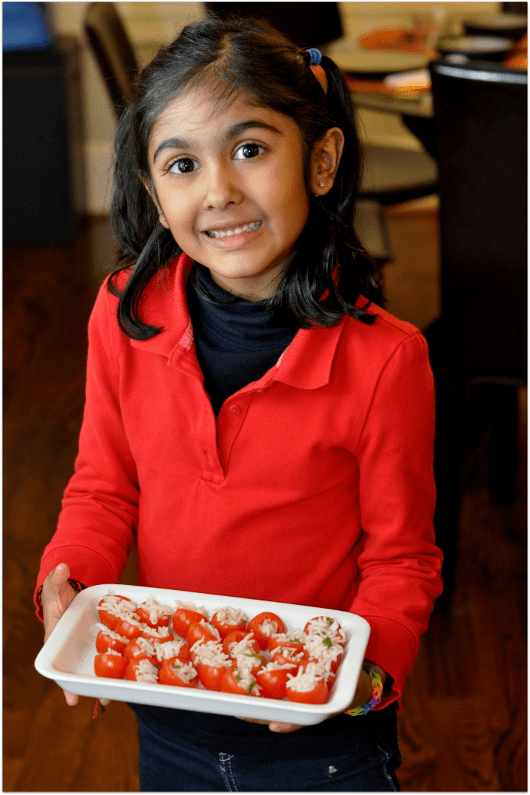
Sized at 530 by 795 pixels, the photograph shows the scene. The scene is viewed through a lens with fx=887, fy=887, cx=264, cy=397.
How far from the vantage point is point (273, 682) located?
0.86 meters

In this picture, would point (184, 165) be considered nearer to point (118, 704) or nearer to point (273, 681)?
point (273, 681)

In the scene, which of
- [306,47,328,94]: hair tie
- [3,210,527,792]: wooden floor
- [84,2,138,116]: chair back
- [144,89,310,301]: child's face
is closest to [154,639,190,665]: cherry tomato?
[144,89,310,301]: child's face

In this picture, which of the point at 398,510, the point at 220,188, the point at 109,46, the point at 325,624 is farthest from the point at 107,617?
the point at 109,46

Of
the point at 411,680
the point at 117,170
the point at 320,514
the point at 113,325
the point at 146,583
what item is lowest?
the point at 411,680

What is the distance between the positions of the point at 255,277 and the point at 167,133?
0.19m

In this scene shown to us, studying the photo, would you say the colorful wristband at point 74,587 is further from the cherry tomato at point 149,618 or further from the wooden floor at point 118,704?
the wooden floor at point 118,704

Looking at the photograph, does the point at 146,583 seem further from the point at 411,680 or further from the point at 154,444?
the point at 411,680

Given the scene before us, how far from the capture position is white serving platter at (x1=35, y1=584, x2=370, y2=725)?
2.73 feet

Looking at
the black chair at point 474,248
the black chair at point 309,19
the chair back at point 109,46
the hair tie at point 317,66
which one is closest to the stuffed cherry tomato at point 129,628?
the hair tie at point 317,66

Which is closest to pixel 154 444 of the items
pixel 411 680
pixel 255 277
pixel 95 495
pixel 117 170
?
pixel 95 495

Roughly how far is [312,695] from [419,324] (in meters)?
2.60

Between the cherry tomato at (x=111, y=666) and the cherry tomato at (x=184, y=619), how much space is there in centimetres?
8

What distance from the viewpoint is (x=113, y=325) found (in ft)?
3.51

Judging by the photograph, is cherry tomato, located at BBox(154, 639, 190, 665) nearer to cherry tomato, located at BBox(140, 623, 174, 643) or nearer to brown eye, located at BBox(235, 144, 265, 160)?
cherry tomato, located at BBox(140, 623, 174, 643)
